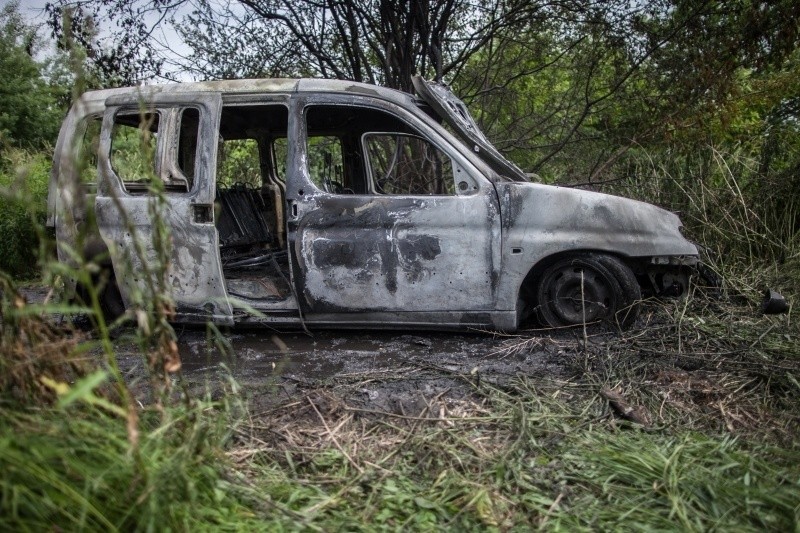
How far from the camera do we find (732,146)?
668 centimetres

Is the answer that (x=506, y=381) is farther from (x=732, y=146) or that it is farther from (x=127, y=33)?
(x=127, y=33)

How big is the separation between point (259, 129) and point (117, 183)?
5.22 ft

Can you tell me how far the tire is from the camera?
4.13 meters

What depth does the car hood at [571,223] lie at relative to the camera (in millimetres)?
4016

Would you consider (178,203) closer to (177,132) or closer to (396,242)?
(177,132)

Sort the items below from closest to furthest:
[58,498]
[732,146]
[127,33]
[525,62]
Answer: [58,498]
[732,146]
[127,33]
[525,62]

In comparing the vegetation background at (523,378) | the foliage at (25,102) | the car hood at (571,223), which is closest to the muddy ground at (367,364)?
the vegetation background at (523,378)

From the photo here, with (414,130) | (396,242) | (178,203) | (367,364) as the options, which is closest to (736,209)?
(414,130)

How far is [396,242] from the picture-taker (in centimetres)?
405

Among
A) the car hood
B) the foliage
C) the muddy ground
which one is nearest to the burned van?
the car hood

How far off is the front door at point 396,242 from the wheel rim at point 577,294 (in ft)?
1.65

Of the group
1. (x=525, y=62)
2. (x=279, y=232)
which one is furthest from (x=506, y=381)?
(x=525, y=62)

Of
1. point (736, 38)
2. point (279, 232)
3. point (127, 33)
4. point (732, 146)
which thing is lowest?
point (279, 232)

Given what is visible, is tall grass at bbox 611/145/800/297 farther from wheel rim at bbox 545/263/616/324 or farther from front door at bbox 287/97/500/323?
front door at bbox 287/97/500/323
